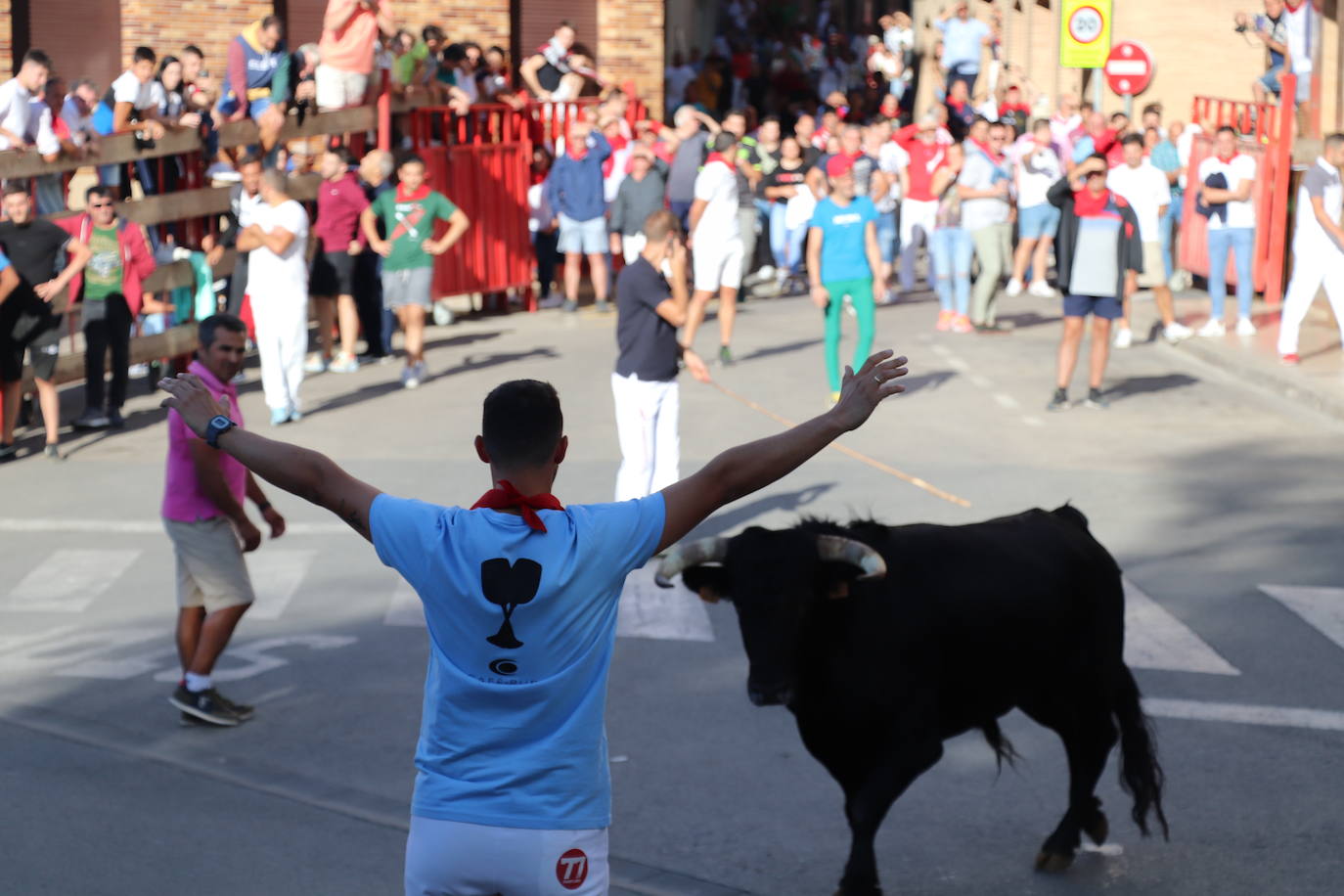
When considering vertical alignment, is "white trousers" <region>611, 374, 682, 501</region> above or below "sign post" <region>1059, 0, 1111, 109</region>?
below

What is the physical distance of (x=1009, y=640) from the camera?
6.44m

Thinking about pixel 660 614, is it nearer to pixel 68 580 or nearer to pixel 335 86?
pixel 68 580

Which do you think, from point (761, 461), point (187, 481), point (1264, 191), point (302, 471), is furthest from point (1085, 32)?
point (302, 471)

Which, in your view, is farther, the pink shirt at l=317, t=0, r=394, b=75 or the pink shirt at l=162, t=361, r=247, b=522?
the pink shirt at l=317, t=0, r=394, b=75

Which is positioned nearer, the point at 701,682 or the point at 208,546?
the point at 208,546

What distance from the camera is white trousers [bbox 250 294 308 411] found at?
1583 cm

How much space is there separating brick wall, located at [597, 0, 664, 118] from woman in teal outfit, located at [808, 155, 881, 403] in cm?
1491

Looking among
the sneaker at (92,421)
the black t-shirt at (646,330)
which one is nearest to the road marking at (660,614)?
the black t-shirt at (646,330)

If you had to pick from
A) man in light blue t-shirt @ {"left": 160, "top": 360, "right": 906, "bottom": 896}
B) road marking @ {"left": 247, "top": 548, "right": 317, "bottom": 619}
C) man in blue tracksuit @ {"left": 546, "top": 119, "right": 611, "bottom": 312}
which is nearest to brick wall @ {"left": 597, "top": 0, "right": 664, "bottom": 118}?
man in blue tracksuit @ {"left": 546, "top": 119, "right": 611, "bottom": 312}

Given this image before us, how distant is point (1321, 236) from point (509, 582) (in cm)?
1471

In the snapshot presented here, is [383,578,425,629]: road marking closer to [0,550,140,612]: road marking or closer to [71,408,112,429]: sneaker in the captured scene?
[0,550,140,612]: road marking

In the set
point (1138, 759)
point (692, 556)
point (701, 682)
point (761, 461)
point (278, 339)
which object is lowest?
point (701, 682)

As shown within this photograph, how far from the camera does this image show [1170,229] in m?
23.6

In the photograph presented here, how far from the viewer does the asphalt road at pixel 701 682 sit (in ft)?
22.3
